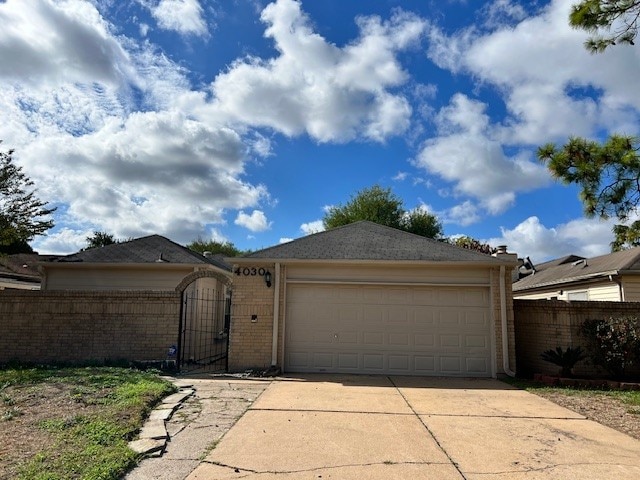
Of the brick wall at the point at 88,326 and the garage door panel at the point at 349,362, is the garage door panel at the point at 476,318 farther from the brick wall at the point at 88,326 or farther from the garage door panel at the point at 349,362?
the brick wall at the point at 88,326

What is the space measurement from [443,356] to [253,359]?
4.49m

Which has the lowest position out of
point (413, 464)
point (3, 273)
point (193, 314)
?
point (413, 464)

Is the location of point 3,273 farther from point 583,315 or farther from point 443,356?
point 583,315

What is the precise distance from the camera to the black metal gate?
12258 millimetres

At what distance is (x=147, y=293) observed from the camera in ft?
38.2

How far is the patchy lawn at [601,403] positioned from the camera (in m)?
6.89

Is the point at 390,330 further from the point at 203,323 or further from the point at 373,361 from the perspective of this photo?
the point at 203,323

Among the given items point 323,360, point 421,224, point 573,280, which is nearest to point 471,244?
point 421,224

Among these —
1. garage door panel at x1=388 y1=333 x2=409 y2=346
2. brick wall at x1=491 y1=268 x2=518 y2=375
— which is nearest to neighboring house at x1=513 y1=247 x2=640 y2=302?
brick wall at x1=491 y1=268 x2=518 y2=375

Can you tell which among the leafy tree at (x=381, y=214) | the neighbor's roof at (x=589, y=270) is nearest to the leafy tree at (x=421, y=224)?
the leafy tree at (x=381, y=214)

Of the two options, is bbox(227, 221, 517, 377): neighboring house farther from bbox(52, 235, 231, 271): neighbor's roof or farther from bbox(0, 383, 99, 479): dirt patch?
bbox(0, 383, 99, 479): dirt patch

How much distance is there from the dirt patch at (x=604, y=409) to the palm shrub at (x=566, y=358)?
1.45m

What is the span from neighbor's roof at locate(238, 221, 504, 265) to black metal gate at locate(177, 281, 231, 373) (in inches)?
93.2

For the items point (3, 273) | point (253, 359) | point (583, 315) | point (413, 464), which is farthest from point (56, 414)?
point (3, 273)
